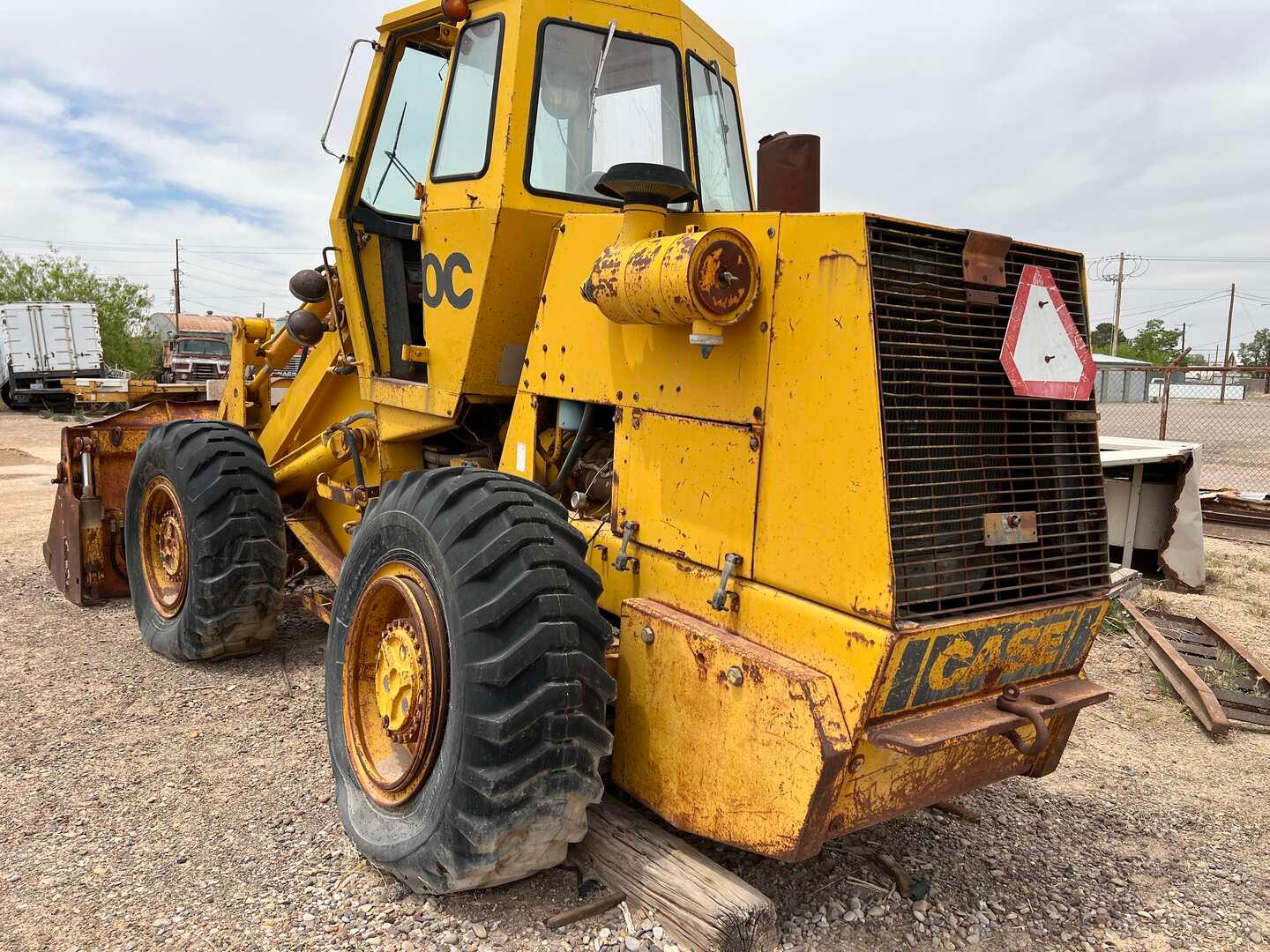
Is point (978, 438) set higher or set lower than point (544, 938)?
higher

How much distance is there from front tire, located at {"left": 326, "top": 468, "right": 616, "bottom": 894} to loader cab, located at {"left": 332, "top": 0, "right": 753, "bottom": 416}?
1052mm

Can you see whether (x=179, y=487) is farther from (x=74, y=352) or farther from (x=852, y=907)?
(x=74, y=352)

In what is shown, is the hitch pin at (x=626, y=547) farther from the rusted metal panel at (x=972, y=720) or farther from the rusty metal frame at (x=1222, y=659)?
the rusty metal frame at (x=1222, y=659)

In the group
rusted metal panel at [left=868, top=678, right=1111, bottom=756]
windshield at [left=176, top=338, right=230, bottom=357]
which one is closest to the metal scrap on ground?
rusted metal panel at [left=868, top=678, right=1111, bottom=756]

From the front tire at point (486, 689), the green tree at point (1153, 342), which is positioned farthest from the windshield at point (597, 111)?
the green tree at point (1153, 342)

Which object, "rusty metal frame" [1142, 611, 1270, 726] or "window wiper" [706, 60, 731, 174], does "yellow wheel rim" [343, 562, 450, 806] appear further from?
"rusty metal frame" [1142, 611, 1270, 726]

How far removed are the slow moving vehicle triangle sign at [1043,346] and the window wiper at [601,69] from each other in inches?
72.5

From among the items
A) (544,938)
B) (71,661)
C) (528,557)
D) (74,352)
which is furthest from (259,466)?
(74,352)

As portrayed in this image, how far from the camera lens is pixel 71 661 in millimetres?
5078

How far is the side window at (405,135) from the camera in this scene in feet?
13.9

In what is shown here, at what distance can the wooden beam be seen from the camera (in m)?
2.50

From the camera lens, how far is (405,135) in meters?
4.31

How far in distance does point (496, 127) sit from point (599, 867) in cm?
270

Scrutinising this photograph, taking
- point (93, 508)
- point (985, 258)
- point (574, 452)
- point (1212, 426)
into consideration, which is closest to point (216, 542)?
point (93, 508)
